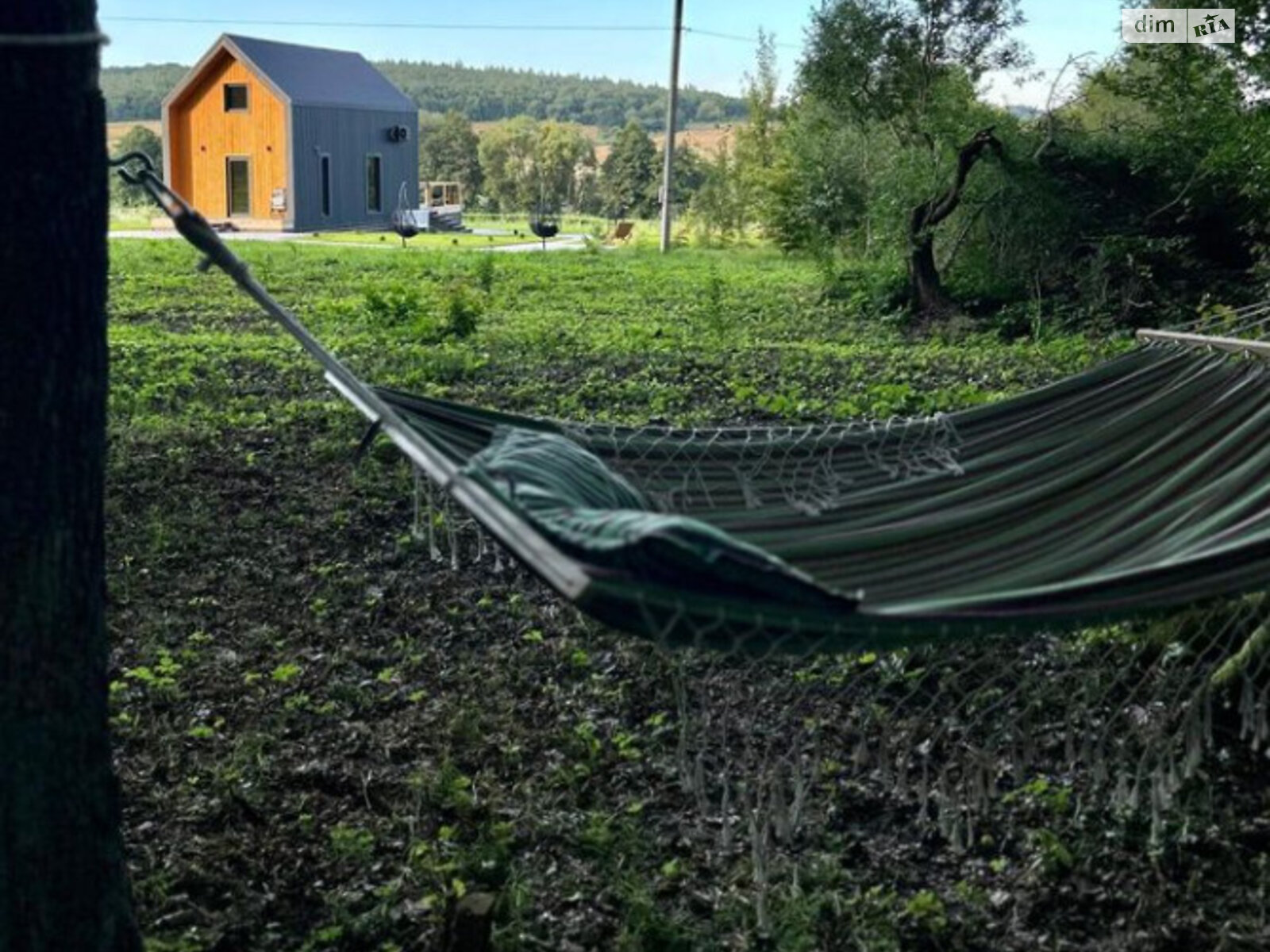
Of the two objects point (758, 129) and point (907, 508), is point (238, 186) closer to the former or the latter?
point (758, 129)

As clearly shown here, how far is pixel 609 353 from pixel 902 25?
5.49 m

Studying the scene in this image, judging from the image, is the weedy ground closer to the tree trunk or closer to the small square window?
the tree trunk

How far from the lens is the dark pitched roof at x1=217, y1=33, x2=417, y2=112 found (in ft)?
62.7

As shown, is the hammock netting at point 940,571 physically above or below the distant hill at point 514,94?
below

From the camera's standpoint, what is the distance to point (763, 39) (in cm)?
1820

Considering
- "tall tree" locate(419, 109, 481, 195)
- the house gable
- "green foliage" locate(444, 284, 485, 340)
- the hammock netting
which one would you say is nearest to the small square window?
the house gable

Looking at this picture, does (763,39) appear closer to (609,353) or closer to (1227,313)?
(609,353)

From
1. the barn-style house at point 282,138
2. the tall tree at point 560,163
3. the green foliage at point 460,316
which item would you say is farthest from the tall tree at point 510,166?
the green foliage at point 460,316

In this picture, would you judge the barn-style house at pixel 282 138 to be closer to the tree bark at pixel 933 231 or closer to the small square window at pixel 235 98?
the small square window at pixel 235 98

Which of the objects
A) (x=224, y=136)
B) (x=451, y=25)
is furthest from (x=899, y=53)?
(x=451, y=25)

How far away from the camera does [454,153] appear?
1046 inches

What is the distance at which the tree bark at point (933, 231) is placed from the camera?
7992 mm

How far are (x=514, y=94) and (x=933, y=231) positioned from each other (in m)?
36.1

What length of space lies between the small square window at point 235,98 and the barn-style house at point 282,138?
0.01 meters
